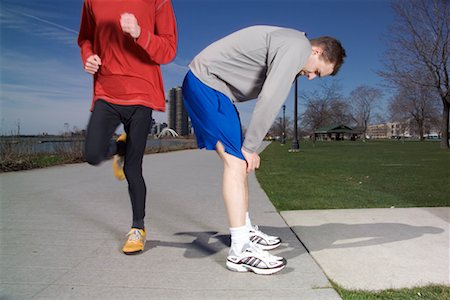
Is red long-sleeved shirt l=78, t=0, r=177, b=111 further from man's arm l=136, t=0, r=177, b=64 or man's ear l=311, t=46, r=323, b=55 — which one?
man's ear l=311, t=46, r=323, b=55

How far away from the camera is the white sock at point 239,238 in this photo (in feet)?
8.09

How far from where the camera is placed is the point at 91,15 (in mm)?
2912

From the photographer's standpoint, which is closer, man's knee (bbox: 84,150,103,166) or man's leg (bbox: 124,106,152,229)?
man's knee (bbox: 84,150,103,166)

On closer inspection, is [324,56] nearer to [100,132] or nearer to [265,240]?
[265,240]

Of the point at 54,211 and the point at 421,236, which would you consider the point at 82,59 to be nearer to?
the point at 54,211

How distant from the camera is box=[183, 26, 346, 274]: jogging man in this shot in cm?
230

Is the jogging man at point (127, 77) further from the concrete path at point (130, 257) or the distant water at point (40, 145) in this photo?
the distant water at point (40, 145)

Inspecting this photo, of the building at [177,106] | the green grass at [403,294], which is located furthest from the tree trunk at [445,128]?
the green grass at [403,294]

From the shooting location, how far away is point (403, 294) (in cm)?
202

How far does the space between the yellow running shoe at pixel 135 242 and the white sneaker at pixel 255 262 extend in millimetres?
725

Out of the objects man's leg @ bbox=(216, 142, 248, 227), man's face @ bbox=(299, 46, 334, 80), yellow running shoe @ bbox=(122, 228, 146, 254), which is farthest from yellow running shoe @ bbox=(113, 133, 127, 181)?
man's face @ bbox=(299, 46, 334, 80)

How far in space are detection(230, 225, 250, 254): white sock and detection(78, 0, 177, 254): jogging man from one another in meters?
0.75

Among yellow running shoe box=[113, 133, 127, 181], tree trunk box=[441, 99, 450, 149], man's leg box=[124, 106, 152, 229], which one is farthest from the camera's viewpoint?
tree trunk box=[441, 99, 450, 149]

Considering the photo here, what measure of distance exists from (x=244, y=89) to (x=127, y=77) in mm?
894
